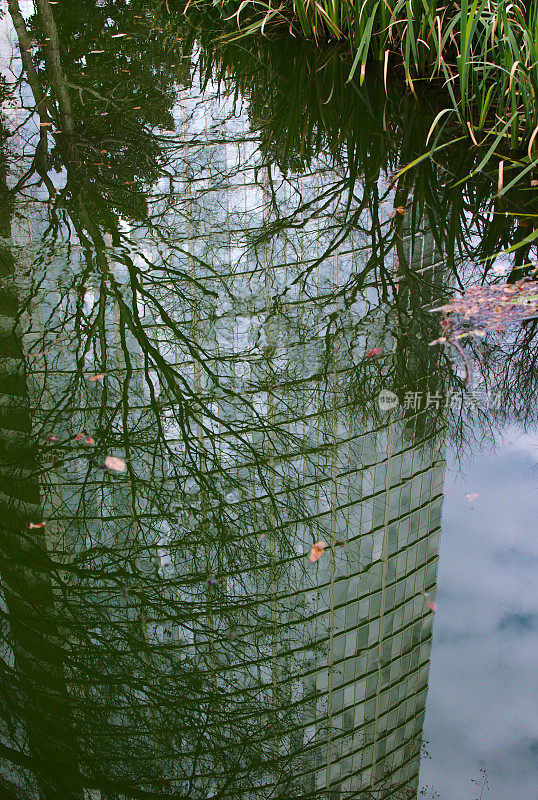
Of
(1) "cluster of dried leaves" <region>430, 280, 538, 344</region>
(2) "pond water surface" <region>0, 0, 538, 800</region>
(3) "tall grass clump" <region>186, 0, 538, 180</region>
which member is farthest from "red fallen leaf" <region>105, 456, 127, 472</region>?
(3) "tall grass clump" <region>186, 0, 538, 180</region>

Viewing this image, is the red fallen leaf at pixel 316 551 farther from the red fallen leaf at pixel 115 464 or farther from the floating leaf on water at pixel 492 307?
the floating leaf on water at pixel 492 307

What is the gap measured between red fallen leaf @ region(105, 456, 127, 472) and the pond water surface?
14mm

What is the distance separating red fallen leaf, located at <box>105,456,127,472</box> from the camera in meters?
3.15

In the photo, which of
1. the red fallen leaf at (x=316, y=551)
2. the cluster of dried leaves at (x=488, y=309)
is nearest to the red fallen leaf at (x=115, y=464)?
the red fallen leaf at (x=316, y=551)

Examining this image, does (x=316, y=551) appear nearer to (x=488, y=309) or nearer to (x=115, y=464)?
(x=115, y=464)

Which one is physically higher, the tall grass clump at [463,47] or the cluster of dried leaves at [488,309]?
the tall grass clump at [463,47]

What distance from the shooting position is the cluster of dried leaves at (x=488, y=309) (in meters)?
3.88

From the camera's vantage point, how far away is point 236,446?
327 centimetres

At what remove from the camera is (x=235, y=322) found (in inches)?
163

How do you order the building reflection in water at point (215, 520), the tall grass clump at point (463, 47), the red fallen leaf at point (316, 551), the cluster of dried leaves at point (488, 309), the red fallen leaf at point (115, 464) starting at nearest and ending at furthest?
the building reflection in water at point (215, 520) → the red fallen leaf at point (316, 551) → the red fallen leaf at point (115, 464) → the cluster of dried leaves at point (488, 309) → the tall grass clump at point (463, 47)

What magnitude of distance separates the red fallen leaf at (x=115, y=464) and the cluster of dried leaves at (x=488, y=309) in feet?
5.88

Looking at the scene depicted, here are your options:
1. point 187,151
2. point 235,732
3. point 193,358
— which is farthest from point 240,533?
point 187,151

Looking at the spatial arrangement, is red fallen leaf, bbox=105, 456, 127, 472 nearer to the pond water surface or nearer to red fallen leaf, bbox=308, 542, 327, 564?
the pond water surface

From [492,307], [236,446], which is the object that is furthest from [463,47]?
[236,446]
